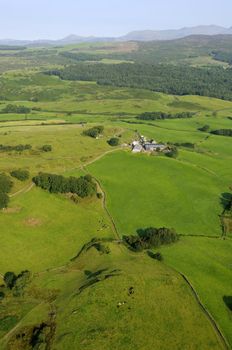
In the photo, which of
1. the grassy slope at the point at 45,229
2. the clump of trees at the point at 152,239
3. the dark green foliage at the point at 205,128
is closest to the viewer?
the grassy slope at the point at 45,229

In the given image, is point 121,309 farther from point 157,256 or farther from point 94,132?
point 94,132

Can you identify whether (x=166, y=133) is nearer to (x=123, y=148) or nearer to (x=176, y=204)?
(x=123, y=148)

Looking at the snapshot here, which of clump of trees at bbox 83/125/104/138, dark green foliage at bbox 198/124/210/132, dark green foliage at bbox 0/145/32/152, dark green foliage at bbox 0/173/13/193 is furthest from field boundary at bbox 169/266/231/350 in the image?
dark green foliage at bbox 198/124/210/132

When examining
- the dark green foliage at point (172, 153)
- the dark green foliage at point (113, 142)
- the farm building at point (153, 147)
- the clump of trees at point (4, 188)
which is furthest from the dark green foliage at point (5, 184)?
the dark green foliage at point (172, 153)

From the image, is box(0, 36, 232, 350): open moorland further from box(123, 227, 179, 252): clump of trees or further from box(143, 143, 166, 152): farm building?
box(143, 143, 166, 152): farm building

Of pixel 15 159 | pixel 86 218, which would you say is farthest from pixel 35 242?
pixel 15 159

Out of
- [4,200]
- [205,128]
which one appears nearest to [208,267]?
[4,200]

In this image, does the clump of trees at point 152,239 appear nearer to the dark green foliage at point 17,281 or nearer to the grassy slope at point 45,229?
the grassy slope at point 45,229
